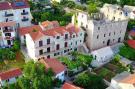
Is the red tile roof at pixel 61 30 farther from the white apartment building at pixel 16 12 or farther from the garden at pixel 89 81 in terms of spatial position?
the white apartment building at pixel 16 12

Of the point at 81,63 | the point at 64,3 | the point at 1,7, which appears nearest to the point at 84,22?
the point at 81,63

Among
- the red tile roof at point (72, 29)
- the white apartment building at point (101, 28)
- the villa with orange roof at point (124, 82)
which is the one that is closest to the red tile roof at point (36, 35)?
the red tile roof at point (72, 29)

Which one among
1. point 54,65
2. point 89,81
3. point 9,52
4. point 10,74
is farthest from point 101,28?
point 10,74

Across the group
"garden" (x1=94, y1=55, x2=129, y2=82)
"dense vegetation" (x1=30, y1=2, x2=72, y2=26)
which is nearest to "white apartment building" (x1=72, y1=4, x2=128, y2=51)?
"garden" (x1=94, y1=55, x2=129, y2=82)

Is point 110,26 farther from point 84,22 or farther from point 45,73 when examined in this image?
point 45,73

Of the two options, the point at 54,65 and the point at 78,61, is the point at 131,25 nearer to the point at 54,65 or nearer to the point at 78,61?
the point at 78,61
